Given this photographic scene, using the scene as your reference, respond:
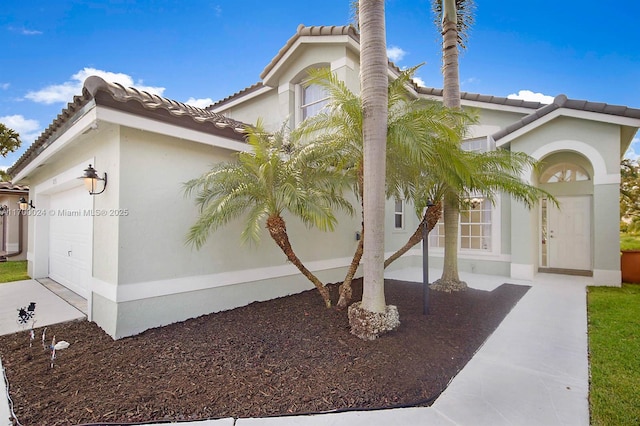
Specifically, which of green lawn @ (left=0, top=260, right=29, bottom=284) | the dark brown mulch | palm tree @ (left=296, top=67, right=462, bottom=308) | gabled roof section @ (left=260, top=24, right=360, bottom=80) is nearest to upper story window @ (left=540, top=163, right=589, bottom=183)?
palm tree @ (left=296, top=67, right=462, bottom=308)

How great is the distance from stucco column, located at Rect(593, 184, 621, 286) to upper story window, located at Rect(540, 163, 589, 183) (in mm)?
2335

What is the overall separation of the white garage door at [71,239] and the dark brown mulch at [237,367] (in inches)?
90.7

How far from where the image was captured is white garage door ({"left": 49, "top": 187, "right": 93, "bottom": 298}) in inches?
311

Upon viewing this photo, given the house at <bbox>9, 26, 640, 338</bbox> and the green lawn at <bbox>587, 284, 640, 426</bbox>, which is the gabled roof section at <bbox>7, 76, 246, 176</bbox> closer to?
the house at <bbox>9, 26, 640, 338</bbox>

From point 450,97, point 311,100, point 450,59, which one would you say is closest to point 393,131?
point 450,97

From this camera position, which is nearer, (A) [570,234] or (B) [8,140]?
(A) [570,234]

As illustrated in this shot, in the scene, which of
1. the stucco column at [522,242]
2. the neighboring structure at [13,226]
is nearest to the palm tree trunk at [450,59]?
the stucco column at [522,242]

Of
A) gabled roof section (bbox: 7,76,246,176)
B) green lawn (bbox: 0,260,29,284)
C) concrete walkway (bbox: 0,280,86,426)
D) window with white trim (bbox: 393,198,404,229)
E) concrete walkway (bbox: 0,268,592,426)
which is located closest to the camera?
concrete walkway (bbox: 0,268,592,426)

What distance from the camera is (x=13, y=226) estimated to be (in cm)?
1725

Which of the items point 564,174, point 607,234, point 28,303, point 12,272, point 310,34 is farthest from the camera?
point 12,272

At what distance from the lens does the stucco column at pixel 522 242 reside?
10.7 m

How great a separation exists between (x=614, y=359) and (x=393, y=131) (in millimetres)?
5138

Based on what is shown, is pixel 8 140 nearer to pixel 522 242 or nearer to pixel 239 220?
pixel 239 220

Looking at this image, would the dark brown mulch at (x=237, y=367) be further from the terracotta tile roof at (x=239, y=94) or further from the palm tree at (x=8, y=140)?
the palm tree at (x=8, y=140)
